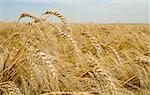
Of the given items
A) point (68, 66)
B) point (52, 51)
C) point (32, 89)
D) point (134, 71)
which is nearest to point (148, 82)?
point (134, 71)

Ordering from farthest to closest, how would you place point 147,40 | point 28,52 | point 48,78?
point 147,40 → point 48,78 → point 28,52

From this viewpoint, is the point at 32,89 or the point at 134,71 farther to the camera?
the point at 134,71

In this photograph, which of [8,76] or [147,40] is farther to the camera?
[147,40]

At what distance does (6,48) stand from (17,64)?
22 cm

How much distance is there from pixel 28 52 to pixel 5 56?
0.33 m

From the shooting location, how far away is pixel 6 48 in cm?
177

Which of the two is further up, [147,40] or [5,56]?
[147,40]

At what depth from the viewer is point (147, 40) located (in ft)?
10.7

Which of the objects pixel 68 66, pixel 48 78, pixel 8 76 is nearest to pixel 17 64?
pixel 8 76

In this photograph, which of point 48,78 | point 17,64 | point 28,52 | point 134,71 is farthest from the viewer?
point 134,71

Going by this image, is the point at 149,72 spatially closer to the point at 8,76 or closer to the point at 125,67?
the point at 125,67

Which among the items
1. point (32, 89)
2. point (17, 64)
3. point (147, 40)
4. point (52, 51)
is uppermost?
point (147, 40)

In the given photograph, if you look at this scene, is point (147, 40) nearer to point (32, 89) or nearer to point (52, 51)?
point (52, 51)

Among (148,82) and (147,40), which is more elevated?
(147,40)
